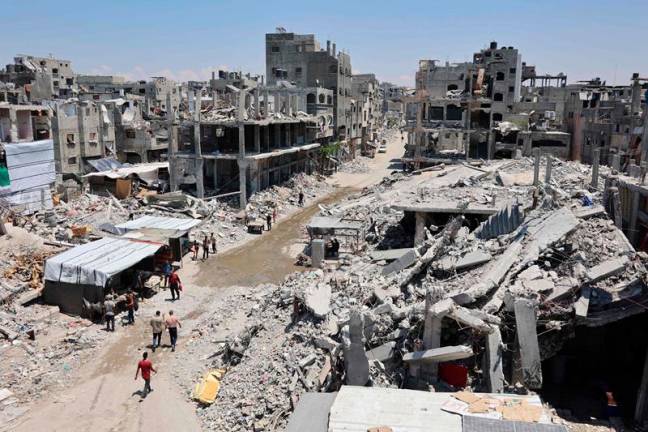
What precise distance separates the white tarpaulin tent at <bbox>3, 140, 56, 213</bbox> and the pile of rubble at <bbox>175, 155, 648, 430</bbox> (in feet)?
53.1

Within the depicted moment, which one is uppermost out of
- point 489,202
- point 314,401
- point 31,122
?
point 31,122

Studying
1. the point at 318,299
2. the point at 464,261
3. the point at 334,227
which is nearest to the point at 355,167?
the point at 334,227

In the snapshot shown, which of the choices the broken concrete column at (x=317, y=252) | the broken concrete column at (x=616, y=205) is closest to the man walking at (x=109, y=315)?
the broken concrete column at (x=317, y=252)

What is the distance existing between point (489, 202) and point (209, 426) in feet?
51.1

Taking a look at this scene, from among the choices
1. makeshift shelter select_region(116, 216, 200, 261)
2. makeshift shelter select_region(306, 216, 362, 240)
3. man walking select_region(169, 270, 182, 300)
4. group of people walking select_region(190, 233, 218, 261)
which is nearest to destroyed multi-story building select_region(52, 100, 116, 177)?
makeshift shelter select_region(116, 216, 200, 261)

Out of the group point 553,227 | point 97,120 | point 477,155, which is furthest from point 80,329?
point 477,155

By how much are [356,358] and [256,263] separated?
17397mm

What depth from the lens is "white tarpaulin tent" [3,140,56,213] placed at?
2983cm

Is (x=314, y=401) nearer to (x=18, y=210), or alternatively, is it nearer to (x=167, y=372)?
(x=167, y=372)

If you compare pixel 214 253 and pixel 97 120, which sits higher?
pixel 97 120

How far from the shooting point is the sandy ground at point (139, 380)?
46.9ft

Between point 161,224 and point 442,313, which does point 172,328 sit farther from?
point 161,224

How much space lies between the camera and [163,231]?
26109 mm

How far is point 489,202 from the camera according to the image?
24.2 meters
